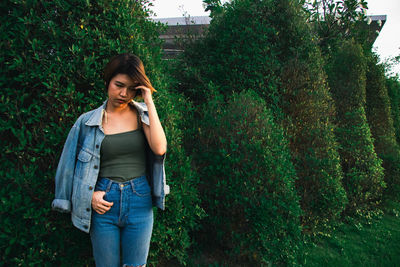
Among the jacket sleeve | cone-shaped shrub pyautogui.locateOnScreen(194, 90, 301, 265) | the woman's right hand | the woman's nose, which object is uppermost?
the woman's nose

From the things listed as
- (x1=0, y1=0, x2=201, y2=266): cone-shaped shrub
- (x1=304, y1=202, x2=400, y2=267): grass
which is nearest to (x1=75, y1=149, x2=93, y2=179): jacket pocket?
(x1=0, y1=0, x2=201, y2=266): cone-shaped shrub

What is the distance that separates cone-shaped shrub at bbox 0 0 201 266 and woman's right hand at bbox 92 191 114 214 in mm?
575

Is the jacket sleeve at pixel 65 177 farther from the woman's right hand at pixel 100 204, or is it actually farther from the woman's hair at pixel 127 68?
the woman's hair at pixel 127 68

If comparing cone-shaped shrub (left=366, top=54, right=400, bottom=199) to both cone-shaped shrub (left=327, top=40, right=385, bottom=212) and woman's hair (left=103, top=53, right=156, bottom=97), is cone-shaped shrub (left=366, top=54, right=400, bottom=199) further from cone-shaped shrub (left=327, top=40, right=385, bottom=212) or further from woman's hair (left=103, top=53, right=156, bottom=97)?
woman's hair (left=103, top=53, right=156, bottom=97)

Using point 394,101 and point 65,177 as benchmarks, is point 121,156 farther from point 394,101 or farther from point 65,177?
point 394,101

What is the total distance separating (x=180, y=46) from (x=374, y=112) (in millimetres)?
6031

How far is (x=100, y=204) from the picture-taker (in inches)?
79.5

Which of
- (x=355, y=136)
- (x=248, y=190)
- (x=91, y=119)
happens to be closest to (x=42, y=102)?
(x=91, y=119)

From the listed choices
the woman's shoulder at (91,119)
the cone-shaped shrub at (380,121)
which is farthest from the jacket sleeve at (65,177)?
the cone-shaped shrub at (380,121)

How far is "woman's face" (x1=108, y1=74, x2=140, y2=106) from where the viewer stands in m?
2.10

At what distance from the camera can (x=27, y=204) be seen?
2.26 metres

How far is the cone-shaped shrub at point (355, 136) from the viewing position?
6.32 meters

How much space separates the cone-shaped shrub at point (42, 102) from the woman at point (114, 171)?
42cm

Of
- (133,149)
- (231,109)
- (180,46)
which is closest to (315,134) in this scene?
(231,109)
